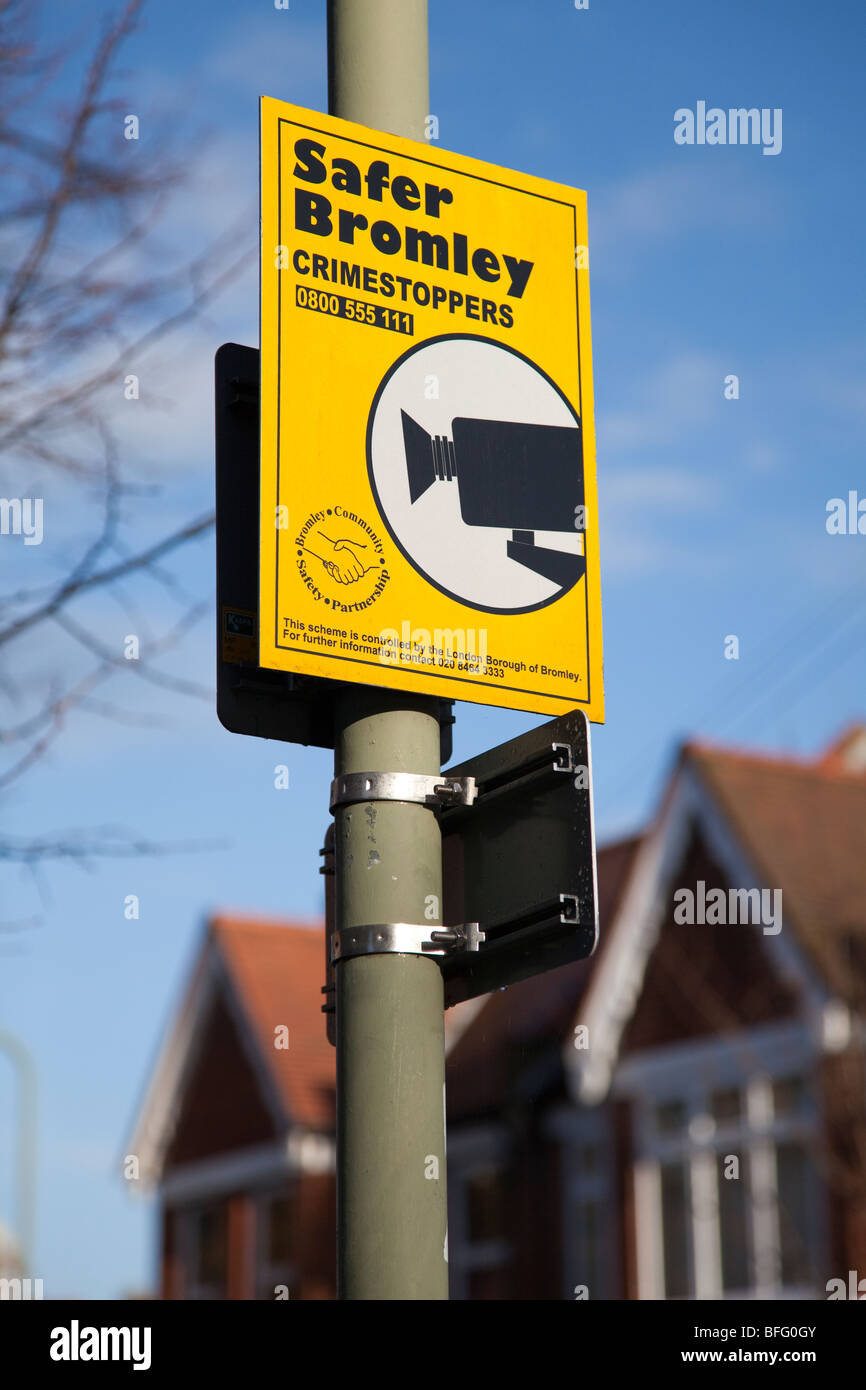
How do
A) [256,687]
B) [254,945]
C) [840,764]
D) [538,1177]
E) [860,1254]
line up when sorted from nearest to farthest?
[256,687] < [860,1254] < [538,1177] < [840,764] < [254,945]

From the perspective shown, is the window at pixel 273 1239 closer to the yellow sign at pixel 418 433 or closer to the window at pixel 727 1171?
the window at pixel 727 1171

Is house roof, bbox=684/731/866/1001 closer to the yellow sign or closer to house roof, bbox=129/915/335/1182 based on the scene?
house roof, bbox=129/915/335/1182

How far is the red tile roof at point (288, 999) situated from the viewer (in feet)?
83.4

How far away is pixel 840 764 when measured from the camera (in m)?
24.2

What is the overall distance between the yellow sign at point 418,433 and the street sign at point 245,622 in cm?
23

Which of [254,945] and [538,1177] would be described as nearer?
[538,1177]

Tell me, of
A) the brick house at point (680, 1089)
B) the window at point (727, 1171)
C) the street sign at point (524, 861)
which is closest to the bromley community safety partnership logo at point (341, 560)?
the street sign at point (524, 861)

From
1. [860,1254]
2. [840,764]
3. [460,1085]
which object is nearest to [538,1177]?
[460,1085]

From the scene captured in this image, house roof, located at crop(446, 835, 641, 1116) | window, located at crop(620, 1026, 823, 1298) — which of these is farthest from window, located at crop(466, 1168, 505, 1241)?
window, located at crop(620, 1026, 823, 1298)

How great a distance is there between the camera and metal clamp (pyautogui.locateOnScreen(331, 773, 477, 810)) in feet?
13.3

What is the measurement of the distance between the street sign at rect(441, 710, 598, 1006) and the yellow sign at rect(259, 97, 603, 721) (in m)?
0.24

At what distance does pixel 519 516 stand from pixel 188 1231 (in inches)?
984
